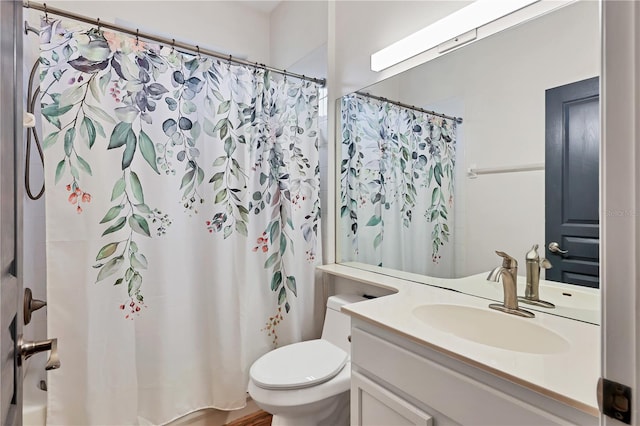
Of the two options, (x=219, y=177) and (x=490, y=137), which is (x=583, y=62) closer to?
(x=490, y=137)

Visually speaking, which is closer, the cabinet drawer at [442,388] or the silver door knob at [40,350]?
the silver door knob at [40,350]

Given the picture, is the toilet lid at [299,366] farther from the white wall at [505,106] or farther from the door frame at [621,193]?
the door frame at [621,193]

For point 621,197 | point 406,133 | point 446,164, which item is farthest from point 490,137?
point 621,197

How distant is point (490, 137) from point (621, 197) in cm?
98

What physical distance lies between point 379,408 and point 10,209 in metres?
1.05

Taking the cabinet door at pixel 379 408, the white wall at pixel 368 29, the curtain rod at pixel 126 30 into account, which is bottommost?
the cabinet door at pixel 379 408

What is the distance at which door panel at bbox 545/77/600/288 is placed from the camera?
0.98 meters

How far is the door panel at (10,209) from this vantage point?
46 cm

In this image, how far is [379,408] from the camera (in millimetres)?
1001

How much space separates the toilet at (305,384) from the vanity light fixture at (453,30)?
1356 mm

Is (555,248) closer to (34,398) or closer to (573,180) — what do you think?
(573,180)

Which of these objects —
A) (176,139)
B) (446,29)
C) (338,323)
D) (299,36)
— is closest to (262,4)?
(299,36)

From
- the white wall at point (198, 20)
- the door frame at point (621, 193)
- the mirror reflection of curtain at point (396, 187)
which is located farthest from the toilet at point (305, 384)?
the white wall at point (198, 20)

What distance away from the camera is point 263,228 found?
177 cm
